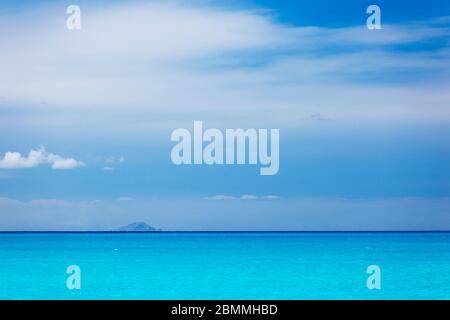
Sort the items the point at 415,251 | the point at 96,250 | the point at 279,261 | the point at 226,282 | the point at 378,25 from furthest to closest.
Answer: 1. the point at 96,250
2. the point at 415,251
3. the point at 279,261
4. the point at 226,282
5. the point at 378,25

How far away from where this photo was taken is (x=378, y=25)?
574 centimetres

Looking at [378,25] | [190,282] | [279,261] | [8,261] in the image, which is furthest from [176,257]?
[378,25]

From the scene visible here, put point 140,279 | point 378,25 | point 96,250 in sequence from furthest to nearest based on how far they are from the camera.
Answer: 1. point 96,250
2. point 140,279
3. point 378,25

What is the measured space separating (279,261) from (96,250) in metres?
10.9
